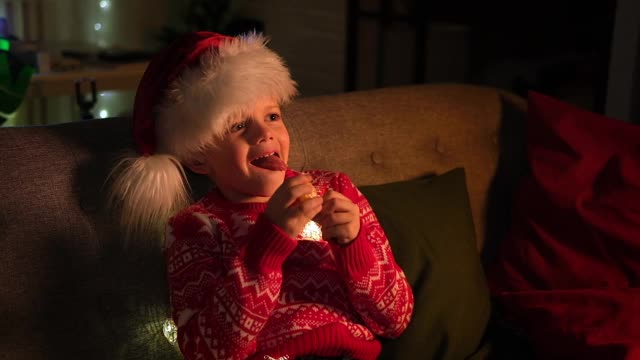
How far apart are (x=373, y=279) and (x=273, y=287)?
18cm

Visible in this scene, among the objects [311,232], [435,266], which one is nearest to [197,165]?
[311,232]

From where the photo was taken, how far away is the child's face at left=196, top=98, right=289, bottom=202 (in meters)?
1.31

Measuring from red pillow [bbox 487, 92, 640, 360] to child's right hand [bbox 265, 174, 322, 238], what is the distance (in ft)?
2.26

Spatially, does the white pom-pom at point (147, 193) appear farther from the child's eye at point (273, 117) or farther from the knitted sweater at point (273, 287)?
the child's eye at point (273, 117)

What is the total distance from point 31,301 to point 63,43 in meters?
3.26

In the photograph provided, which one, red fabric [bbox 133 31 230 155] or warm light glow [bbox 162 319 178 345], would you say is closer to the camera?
red fabric [bbox 133 31 230 155]

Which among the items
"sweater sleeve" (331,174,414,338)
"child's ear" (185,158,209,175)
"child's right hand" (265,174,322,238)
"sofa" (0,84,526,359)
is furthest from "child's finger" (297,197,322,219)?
"sofa" (0,84,526,359)

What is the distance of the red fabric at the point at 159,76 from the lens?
1.33m

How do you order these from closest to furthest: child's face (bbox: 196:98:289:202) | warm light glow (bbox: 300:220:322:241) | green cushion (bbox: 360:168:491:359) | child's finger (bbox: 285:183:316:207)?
child's finger (bbox: 285:183:316:207) → child's face (bbox: 196:98:289:202) → warm light glow (bbox: 300:220:322:241) → green cushion (bbox: 360:168:491:359)

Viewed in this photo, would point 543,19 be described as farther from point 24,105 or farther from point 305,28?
point 24,105

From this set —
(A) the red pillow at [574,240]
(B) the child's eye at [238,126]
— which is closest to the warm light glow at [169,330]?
(B) the child's eye at [238,126]

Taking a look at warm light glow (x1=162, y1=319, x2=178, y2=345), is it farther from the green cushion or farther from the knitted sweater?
the green cushion

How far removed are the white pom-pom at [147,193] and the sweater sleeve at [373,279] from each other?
28 cm

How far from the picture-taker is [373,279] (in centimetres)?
133
